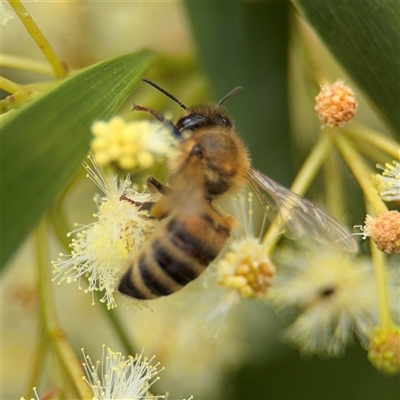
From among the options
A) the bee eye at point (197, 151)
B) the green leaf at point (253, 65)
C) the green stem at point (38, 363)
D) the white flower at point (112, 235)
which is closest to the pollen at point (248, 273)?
the white flower at point (112, 235)

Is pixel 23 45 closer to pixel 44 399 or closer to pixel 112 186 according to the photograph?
pixel 112 186

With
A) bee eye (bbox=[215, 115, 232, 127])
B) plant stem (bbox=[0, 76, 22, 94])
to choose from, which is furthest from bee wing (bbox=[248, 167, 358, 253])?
plant stem (bbox=[0, 76, 22, 94])

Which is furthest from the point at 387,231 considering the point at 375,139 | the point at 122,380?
the point at 122,380

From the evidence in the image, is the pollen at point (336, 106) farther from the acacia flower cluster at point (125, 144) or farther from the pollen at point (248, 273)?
the acacia flower cluster at point (125, 144)

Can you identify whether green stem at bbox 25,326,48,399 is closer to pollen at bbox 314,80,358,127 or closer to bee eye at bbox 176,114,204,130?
bee eye at bbox 176,114,204,130

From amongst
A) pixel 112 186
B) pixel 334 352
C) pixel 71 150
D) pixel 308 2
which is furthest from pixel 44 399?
pixel 308 2

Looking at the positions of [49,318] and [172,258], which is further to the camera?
[49,318]

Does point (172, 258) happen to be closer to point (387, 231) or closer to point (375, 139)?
point (387, 231)
